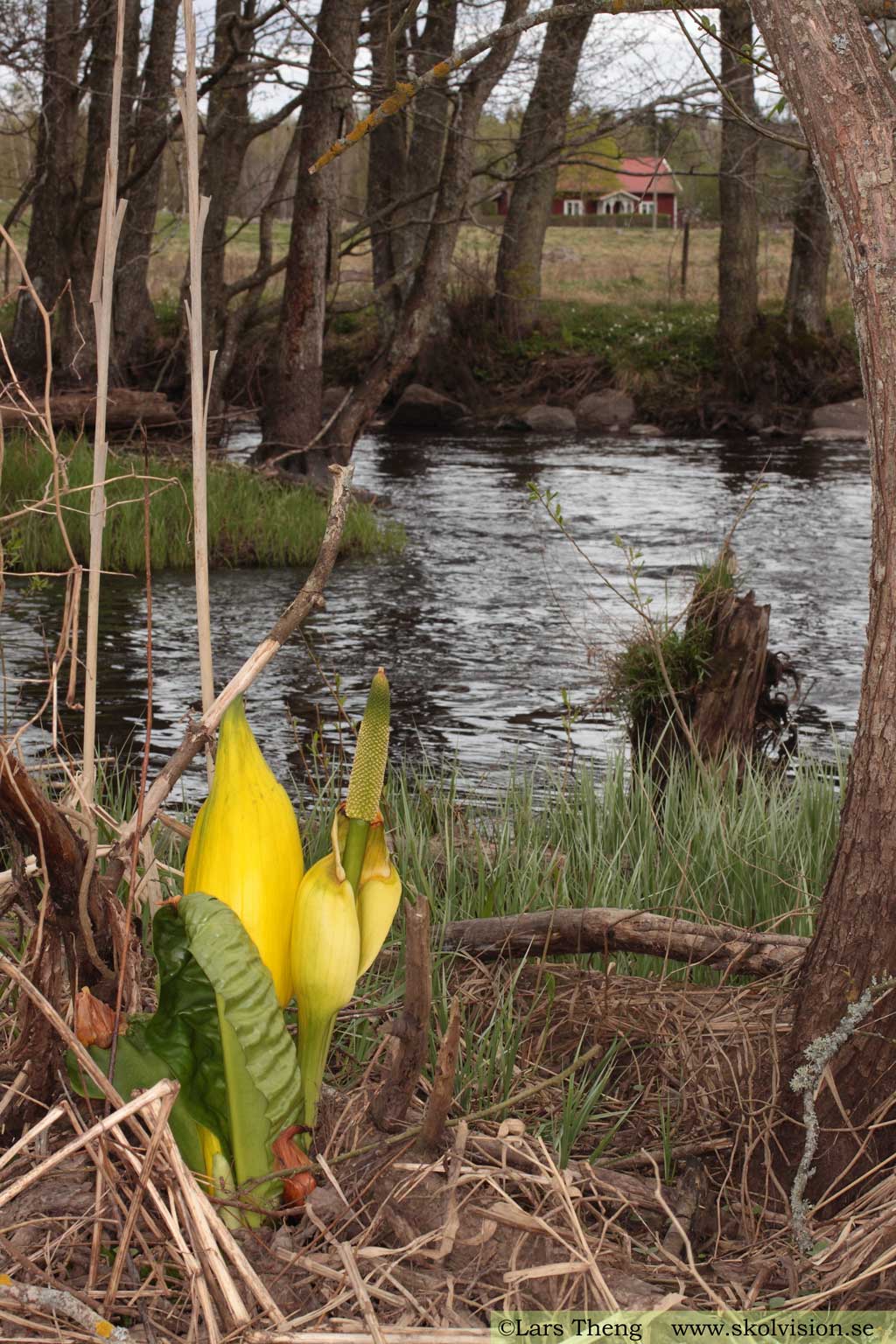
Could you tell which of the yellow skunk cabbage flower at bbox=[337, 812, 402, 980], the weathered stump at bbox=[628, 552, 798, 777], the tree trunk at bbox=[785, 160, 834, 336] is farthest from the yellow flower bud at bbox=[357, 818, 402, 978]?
the tree trunk at bbox=[785, 160, 834, 336]

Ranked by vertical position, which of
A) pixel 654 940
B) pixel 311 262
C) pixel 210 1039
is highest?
pixel 311 262

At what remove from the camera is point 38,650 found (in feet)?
25.2

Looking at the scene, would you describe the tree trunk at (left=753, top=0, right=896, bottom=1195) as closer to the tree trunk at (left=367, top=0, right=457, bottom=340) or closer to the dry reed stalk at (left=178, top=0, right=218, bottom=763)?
the dry reed stalk at (left=178, top=0, right=218, bottom=763)

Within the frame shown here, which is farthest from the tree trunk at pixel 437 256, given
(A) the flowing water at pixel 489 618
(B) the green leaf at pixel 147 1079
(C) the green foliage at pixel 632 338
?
(C) the green foliage at pixel 632 338

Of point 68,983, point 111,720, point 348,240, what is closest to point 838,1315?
point 68,983

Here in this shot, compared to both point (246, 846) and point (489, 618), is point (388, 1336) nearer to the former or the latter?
point (246, 846)

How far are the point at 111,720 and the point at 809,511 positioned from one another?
799 cm

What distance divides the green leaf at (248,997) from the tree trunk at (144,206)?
1004 centimetres

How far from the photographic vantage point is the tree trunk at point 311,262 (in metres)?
10.8

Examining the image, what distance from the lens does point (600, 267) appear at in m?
32.3

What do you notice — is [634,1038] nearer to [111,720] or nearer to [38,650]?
[111,720]

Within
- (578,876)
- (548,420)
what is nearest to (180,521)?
(578,876)

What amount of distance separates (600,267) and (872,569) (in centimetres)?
3187

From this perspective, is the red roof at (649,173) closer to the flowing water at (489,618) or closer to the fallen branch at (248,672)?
the fallen branch at (248,672)
